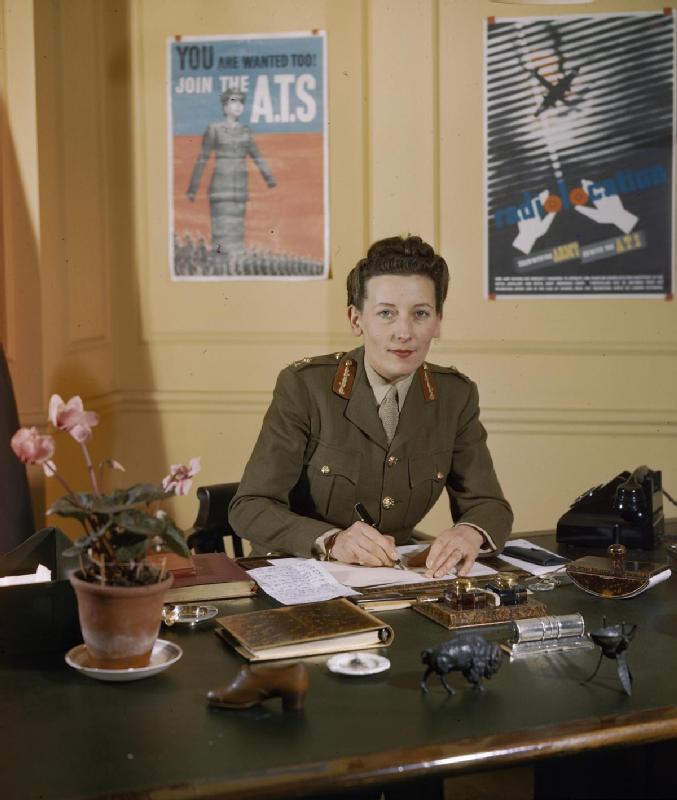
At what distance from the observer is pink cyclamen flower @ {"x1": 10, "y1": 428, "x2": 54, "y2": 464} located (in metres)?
1.67

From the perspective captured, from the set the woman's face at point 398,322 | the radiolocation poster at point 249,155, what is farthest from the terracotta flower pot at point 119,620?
the radiolocation poster at point 249,155

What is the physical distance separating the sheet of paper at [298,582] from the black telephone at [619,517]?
680mm

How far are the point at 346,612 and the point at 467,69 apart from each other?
109 inches

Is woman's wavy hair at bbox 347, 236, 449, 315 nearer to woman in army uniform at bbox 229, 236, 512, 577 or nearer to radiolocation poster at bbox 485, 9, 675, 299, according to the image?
woman in army uniform at bbox 229, 236, 512, 577

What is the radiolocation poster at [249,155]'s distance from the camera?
14.2 feet

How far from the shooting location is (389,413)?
2.92m

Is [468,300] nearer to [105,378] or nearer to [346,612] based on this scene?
[105,378]

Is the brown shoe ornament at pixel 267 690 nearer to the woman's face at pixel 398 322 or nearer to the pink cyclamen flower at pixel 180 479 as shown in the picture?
the pink cyclamen flower at pixel 180 479

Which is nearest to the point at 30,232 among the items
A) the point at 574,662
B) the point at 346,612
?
the point at 346,612

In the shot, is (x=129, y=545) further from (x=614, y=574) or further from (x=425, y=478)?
(x=425, y=478)

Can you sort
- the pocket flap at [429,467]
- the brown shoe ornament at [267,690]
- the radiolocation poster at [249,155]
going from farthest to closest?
the radiolocation poster at [249,155]
the pocket flap at [429,467]
the brown shoe ornament at [267,690]

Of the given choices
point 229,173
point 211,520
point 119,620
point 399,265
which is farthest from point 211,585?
point 229,173

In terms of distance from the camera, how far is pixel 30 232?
3832 mm

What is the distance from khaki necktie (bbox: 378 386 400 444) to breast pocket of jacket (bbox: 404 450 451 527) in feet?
0.29
